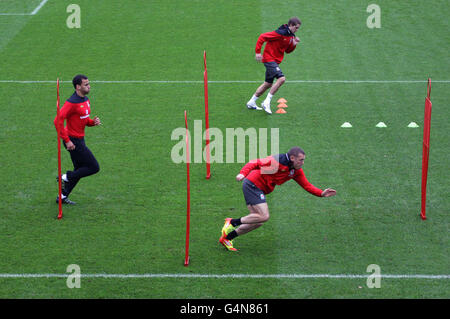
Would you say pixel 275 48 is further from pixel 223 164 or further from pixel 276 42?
pixel 223 164

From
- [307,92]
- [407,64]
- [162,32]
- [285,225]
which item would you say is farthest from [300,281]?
[162,32]

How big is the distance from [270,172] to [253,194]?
0.43 metres

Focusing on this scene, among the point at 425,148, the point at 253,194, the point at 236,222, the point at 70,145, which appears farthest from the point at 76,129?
the point at 425,148

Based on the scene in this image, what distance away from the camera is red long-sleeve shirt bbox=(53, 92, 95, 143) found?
33.3 feet

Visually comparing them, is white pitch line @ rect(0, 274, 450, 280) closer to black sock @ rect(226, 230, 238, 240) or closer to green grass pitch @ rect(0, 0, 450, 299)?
green grass pitch @ rect(0, 0, 450, 299)

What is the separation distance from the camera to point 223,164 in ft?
41.3

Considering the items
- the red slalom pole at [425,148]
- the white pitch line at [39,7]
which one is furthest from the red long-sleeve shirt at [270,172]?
the white pitch line at [39,7]

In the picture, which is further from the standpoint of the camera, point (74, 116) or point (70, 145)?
point (74, 116)

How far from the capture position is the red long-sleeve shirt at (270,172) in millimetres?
9086

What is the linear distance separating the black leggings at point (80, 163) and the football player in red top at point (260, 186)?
2.78m

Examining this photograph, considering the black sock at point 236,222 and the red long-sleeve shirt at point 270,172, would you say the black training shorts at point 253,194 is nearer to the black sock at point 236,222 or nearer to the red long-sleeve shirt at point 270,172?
the red long-sleeve shirt at point 270,172

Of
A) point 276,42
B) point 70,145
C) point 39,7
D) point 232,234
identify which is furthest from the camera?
point 39,7

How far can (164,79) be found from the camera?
57.6ft

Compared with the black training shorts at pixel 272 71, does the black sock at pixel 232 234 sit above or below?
below
